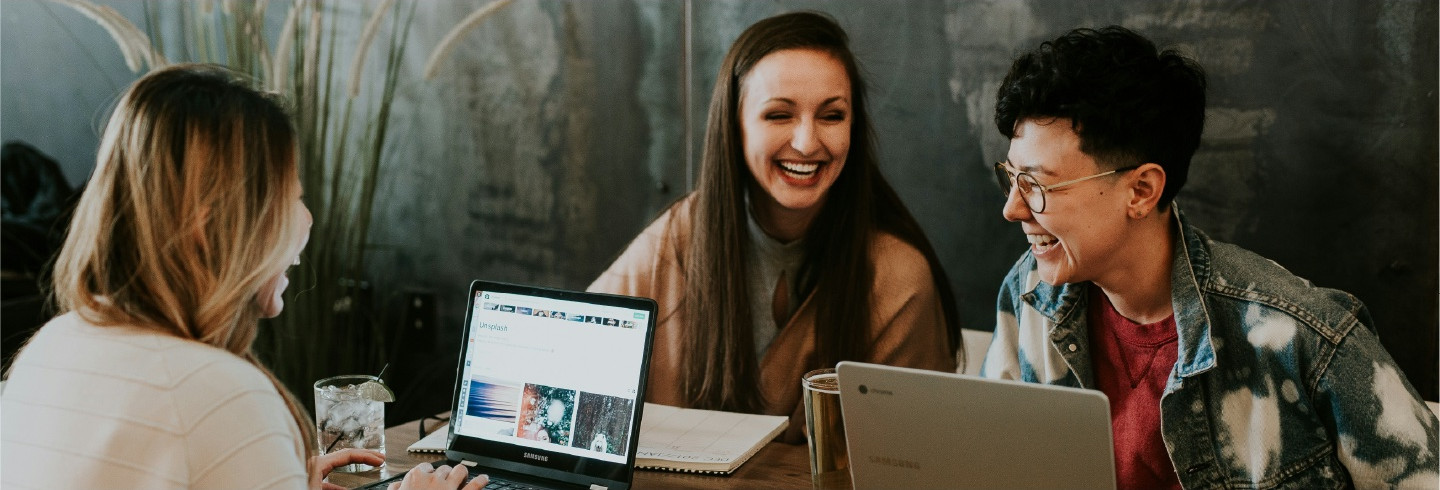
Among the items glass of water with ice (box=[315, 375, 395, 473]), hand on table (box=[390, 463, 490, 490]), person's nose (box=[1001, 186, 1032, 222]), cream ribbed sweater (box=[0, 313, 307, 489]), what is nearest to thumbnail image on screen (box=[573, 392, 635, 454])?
hand on table (box=[390, 463, 490, 490])

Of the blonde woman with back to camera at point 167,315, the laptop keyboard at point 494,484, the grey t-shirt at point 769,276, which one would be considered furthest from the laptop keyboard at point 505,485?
the grey t-shirt at point 769,276

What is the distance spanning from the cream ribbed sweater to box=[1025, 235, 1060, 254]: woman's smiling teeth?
41.7 inches

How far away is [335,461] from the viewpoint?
1450mm

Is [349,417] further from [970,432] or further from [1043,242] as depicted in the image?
[1043,242]

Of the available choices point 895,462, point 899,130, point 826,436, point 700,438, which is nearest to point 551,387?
point 700,438

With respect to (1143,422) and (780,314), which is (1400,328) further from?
(780,314)

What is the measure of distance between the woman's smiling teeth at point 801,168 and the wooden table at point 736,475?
56 centimetres

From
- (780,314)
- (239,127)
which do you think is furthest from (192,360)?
(780,314)

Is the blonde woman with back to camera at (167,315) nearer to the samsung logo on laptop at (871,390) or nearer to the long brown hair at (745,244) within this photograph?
the samsung logo on laptop at (871,390)

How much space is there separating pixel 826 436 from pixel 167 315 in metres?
0.78

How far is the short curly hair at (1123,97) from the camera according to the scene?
1.50 m

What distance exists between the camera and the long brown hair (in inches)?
76.6

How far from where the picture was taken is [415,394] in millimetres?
3404

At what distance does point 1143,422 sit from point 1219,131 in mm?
802
